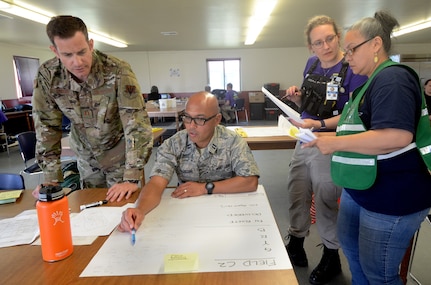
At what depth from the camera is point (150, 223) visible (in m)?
1.04

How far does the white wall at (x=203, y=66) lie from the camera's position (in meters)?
11.0

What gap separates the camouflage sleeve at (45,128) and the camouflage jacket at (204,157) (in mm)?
530

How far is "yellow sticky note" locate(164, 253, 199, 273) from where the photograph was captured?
76 cm

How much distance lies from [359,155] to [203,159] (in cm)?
73

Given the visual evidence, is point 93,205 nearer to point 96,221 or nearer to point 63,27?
point 96,221

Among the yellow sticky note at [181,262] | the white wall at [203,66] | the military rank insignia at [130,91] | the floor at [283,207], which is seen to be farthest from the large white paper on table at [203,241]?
the white wall at [203,66]

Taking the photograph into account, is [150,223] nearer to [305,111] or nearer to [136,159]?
[136,159]

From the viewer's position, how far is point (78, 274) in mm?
763

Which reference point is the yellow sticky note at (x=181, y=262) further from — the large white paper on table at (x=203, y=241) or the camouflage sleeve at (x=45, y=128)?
the camouflage sleeve at (x=45, y=128)

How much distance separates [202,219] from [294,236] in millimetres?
1158

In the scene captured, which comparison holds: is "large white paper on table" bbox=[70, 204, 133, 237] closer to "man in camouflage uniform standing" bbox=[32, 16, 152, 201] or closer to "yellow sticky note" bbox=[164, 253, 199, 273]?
"man in camouflage uniform standing" bbox=[32, 16, 152, 201]

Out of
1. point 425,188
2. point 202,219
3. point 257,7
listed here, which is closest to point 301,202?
point 425,188

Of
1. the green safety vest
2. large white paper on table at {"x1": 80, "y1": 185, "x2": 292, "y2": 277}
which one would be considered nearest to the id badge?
the green safety vest

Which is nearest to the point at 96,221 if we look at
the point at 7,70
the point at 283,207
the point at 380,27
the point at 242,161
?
the point at 242,161
